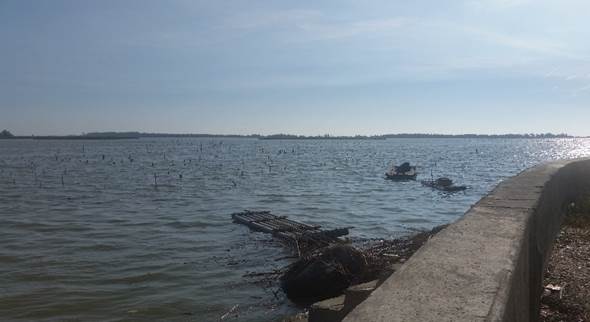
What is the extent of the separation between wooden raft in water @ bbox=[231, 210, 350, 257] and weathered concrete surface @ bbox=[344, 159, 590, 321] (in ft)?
22.8

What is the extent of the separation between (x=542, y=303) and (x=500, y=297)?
11.2 feet

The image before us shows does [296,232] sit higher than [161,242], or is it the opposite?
[296,232]

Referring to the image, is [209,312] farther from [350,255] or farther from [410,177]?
[410,177]

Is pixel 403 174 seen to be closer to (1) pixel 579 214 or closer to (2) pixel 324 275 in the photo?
(1) pixel 579 214

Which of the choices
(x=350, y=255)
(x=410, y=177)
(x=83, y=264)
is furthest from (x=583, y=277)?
(x=410, y=177)

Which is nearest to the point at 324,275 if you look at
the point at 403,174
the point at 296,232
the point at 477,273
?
the point at 296,232

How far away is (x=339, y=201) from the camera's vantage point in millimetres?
25422

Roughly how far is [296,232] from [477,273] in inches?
437

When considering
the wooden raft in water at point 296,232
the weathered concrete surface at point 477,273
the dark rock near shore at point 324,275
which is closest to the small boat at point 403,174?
the wooden raft in water at point 296,232

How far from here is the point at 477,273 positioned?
10.5 ft

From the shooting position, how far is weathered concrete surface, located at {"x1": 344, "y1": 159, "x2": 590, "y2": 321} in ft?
8.46

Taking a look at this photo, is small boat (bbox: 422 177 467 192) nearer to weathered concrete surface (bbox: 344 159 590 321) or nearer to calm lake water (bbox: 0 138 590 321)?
calm lake water (bbox: 0 138 590 321)

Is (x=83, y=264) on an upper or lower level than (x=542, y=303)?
lower

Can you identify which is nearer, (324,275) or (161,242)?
(324,275)
